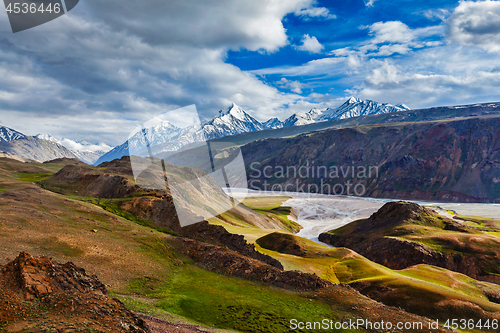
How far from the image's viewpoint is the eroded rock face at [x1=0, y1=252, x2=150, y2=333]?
46.2 ft

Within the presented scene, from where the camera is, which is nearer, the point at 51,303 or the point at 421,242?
the point at 51,303

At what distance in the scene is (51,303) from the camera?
627 inches

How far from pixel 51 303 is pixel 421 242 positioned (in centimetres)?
7854

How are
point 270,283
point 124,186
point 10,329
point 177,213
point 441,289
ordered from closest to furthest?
point 10,329 < point 270,283 < point 441,289 < point 177,213 < point 124,186

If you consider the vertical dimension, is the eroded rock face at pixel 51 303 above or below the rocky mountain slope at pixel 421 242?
above

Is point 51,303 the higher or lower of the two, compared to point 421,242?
higher

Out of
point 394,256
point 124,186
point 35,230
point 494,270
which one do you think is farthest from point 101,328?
point 494,270

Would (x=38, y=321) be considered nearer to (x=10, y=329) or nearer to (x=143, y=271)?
(x=10, y=329)

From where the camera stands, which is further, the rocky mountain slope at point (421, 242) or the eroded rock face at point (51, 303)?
the rocky mountain slope at point (421, 242)

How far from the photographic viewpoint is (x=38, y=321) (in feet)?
45.9

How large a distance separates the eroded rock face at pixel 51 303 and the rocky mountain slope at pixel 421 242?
6808cm

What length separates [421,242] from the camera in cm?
7119

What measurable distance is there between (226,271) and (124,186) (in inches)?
1352

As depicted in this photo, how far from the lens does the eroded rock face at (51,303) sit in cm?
1409
